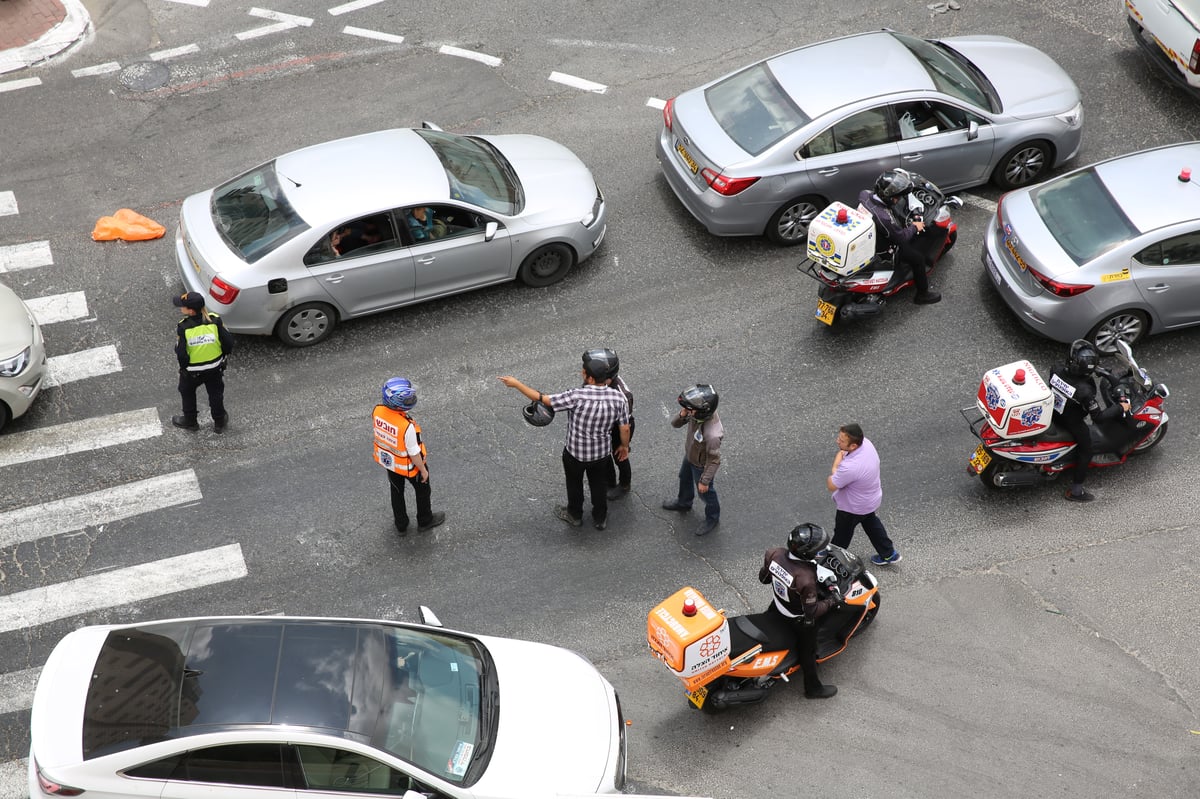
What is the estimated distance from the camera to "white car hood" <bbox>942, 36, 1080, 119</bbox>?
510 inches

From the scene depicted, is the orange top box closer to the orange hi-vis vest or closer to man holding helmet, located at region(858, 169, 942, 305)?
the orange hi-vis vest

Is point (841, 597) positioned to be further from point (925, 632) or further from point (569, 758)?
point (569, 758)

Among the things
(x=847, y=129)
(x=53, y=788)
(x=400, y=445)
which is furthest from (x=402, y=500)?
(x=847, y=129)

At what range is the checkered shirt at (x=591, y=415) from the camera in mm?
9008

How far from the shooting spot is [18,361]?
33.7ft

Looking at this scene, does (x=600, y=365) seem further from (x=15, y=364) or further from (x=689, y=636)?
(x=15, y=364)

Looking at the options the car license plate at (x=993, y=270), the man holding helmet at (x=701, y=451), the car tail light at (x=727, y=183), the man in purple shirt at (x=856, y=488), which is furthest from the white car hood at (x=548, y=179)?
the man in purple shirt at (x=856, y=488)

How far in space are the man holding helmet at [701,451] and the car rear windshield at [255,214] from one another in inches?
174

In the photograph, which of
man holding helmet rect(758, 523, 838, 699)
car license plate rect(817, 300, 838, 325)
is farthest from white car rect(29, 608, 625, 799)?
car license plate rect(817, 300, 838, 325)

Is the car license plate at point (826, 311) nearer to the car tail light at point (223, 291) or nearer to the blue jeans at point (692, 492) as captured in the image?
the blue jeans at point (692, 492)

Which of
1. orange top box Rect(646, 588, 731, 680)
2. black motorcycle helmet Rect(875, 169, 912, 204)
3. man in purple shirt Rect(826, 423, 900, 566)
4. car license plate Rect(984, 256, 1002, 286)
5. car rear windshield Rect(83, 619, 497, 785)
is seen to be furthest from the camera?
car license plate Rect(984, 256, 1002, 286)

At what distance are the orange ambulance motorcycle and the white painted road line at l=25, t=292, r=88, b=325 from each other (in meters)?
7.35

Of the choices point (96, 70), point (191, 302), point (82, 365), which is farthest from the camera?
point (96, 70)

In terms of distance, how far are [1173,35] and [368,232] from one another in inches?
404
